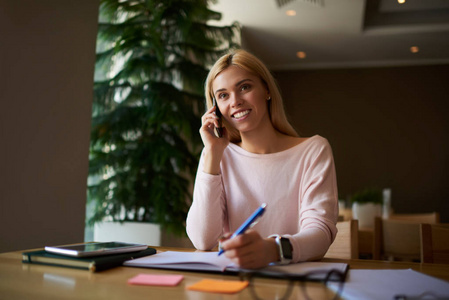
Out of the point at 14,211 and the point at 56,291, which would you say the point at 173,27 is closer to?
the point at 14,211

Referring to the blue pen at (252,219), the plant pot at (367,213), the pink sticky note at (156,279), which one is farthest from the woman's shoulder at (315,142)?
the plant pot at (367,213)

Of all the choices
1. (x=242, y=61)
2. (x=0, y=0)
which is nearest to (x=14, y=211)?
(x=0, y=0)

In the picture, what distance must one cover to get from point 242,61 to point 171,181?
150 cm

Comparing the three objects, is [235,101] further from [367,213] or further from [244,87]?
[367,213]

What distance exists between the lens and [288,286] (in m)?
0.80

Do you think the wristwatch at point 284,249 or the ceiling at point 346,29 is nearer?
the wristwatch at point 284,249

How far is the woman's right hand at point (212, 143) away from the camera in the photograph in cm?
146

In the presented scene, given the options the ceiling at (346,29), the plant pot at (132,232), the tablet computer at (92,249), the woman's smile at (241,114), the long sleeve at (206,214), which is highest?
the ceiling at (346,29)

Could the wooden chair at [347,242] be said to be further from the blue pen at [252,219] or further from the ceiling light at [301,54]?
the ceiling light at [301,54]

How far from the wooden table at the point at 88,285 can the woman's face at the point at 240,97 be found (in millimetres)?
761

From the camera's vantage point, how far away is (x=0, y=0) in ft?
5.79

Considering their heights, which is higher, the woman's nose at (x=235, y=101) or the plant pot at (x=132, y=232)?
the woman's nose at (x=235, y=101)

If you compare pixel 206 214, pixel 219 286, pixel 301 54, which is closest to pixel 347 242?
pixel 206 214

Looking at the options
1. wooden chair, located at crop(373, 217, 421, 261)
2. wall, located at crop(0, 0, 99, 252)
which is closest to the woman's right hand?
wall, located at crop(0, 0, 99, 252)
